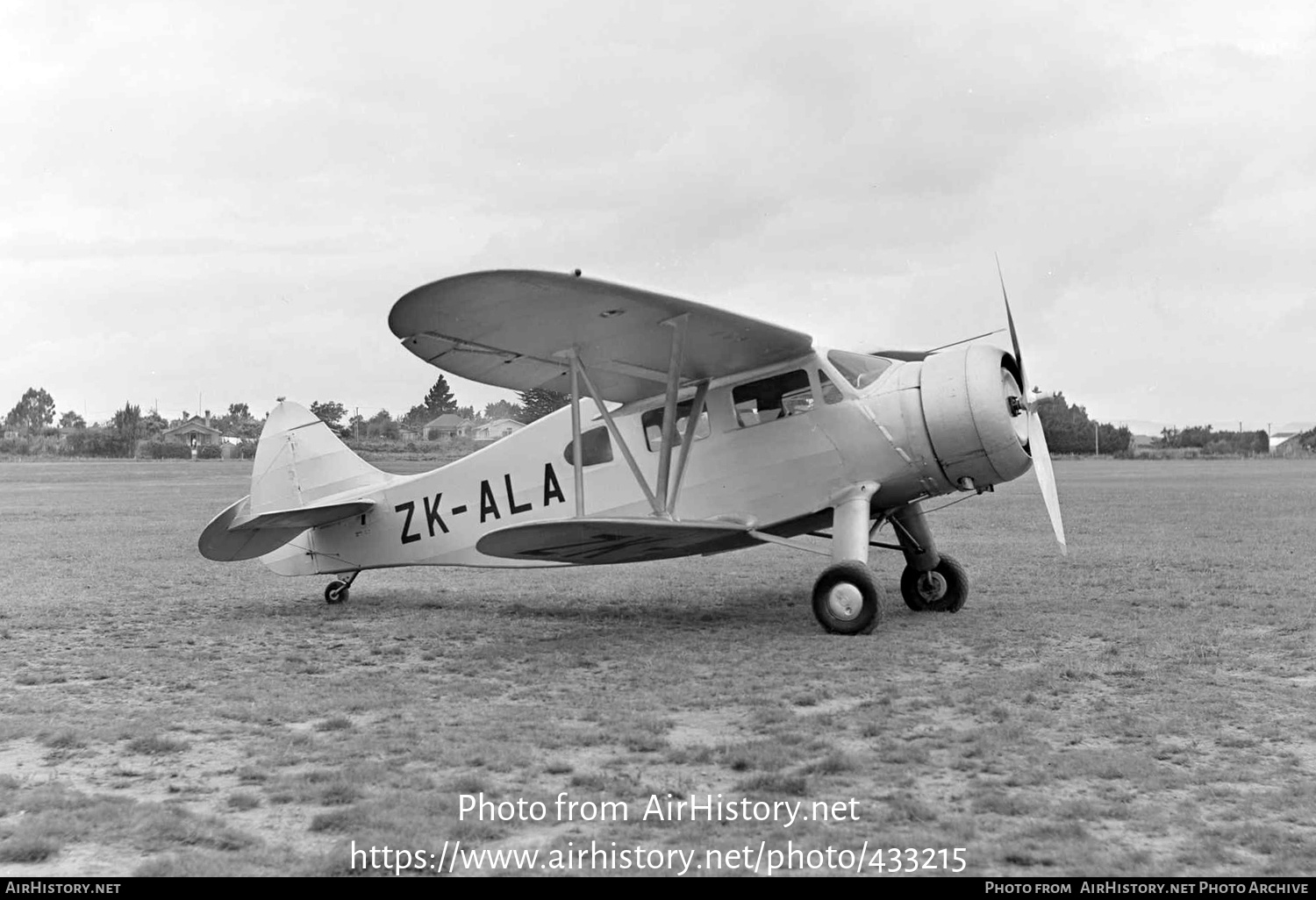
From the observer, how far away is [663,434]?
31.1 ft

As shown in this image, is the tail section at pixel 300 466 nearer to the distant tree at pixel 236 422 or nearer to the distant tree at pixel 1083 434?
the distant tree at pixel 1083 434

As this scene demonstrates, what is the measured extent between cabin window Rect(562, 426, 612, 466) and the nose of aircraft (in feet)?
10.3

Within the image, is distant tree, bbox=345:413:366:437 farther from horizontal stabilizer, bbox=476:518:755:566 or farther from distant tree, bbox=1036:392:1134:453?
horizontal stabilizer, bbox=476:518:755:566

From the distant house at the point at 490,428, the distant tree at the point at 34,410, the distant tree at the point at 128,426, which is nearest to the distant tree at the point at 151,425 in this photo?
the distant tree at the point at 128,426

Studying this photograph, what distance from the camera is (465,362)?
9555 mm

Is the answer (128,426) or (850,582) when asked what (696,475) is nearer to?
(850,582)

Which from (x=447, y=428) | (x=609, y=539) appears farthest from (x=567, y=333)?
(x=447, y=428)

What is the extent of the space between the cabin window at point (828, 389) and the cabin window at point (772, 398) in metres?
0.12

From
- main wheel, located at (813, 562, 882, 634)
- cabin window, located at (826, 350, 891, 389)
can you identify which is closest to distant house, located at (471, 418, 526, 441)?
cabin window, located at (826, 350, 891, 389)

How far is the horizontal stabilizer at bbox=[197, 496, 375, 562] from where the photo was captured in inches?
422

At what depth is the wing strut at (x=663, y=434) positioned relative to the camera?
30.1 ft

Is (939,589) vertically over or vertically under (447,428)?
under

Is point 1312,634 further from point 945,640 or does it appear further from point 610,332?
point 610,332

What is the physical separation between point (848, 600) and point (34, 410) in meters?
169
